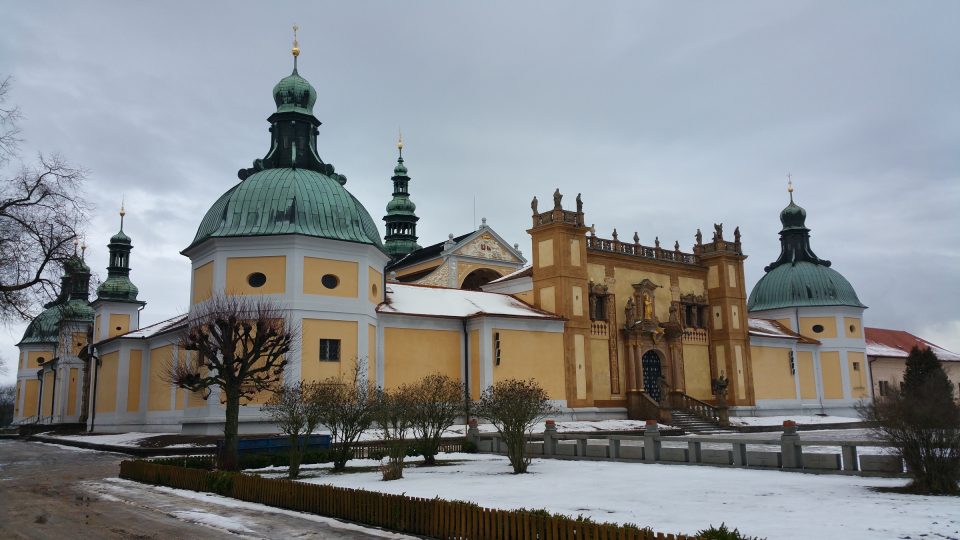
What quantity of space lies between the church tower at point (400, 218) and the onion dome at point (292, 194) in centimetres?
3653

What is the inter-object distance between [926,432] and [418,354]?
25.5m

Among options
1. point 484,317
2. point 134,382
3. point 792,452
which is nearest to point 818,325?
point 484,317

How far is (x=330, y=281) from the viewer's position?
34750mm

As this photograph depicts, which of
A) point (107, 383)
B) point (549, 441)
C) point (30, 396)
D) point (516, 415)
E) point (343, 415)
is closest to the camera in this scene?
point (516, 415)

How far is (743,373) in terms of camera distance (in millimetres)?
49438

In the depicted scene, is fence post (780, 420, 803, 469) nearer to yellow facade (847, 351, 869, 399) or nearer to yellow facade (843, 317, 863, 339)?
yellow facade (847, 351, 869, 399)

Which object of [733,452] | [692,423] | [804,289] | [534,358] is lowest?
[733,452]

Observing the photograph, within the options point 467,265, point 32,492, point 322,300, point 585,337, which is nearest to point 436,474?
point 32,492

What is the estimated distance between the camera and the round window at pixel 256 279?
33.9m

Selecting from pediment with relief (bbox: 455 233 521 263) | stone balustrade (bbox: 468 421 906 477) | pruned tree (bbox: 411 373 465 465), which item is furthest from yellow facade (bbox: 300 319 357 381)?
pediment with relief (bbox: 455 233 521 263)

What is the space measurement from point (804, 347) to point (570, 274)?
23754 millimetres

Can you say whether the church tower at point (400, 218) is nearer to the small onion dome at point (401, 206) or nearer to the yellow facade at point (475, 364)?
the small onion dome at point (401, 206)

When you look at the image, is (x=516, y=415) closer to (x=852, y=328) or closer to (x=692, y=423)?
(x=692, y=423)

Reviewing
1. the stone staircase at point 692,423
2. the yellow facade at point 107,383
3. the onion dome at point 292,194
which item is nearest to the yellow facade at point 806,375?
the stone staircase at point 692,423
